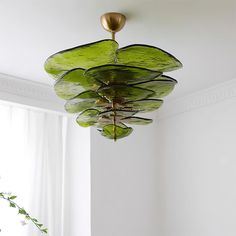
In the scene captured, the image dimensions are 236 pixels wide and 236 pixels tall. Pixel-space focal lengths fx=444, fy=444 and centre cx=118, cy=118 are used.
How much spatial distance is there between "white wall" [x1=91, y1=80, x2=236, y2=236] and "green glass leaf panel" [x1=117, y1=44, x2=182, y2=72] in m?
1.63

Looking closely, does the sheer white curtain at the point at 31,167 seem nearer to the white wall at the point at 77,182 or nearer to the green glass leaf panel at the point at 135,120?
the white wall at the point at 77,182

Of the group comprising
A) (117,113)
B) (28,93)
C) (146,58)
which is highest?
(28,93)

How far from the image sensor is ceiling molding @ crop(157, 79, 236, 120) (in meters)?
3.26

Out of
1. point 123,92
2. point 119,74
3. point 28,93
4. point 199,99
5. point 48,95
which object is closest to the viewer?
point 119,74

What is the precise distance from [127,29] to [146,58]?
0.71m

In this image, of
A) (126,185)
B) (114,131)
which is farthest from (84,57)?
(126,185)

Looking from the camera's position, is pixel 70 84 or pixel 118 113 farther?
pixel 118 113

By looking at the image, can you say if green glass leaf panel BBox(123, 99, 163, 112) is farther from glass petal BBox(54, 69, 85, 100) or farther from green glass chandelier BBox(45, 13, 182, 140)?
glass petal BBox(54, 69, 85, 100)

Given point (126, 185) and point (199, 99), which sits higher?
point (199, 99)

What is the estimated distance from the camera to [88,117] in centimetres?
204

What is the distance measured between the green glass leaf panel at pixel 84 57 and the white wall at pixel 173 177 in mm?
1569

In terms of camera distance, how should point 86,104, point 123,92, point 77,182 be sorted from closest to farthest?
point 123,92, point 86,104, point 77,182

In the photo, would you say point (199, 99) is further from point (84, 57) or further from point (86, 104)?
point (84, 57)

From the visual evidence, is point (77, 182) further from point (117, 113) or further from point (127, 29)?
point (117, 113)
